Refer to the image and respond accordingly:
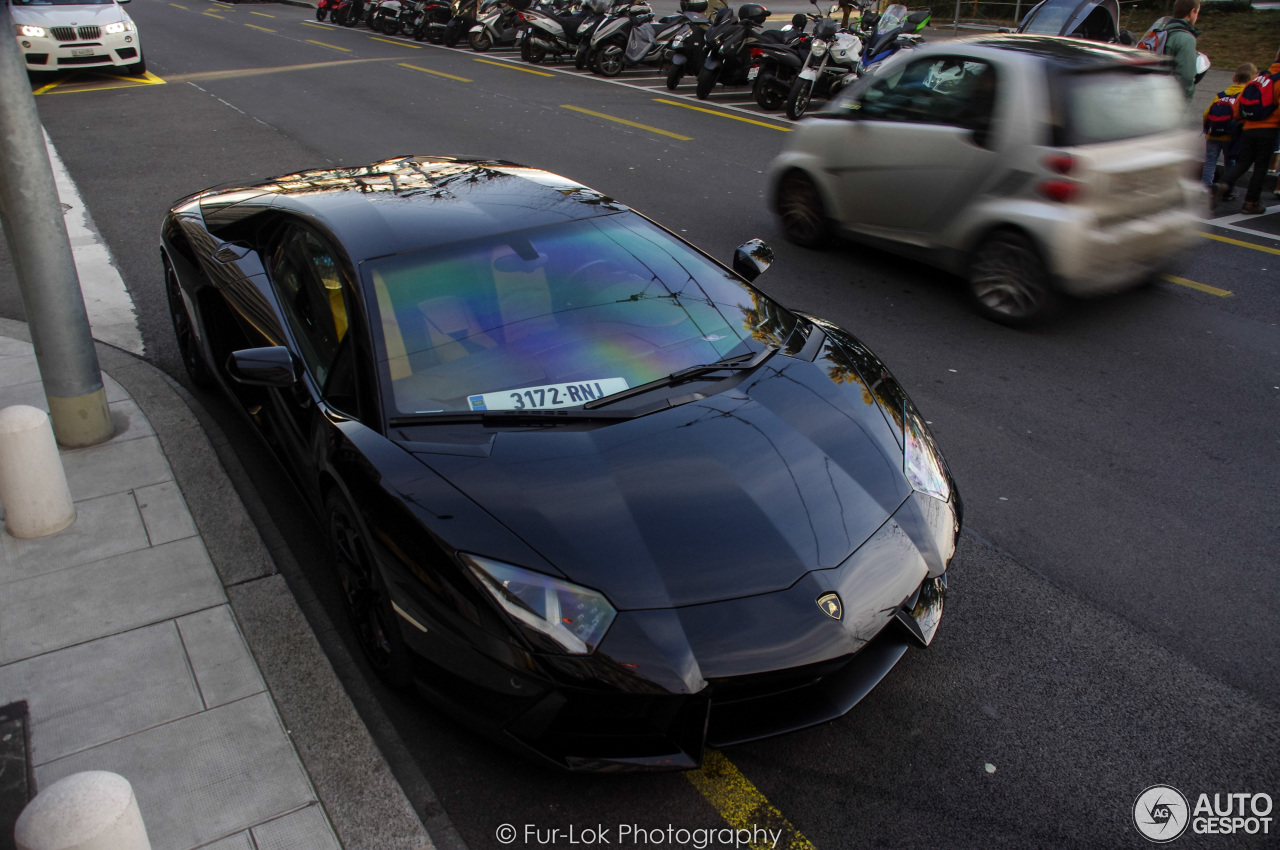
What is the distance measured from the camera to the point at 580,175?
10.1m

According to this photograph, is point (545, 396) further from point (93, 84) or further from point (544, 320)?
point (93, 84)

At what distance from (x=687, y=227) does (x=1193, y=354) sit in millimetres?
4110

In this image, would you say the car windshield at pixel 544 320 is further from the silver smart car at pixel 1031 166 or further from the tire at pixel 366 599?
the silver smart car at pixel 1031 166

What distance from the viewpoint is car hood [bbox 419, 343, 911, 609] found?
2650 mm

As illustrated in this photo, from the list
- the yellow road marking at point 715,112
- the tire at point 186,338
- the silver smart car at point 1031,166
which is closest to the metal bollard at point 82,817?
the tire at point 186,338

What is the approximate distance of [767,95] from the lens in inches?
580

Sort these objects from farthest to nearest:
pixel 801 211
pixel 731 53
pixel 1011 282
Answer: pixel 731 53 → pixel 801 211 → pixel 1011 282

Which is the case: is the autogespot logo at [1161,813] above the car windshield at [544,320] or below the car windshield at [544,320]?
below

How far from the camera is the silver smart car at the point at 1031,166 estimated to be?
19.3 feet

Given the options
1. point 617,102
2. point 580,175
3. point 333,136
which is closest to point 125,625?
point 580,175

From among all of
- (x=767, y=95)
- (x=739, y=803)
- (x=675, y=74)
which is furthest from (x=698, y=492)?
(x=675, y=74)

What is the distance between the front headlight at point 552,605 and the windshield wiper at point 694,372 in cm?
77

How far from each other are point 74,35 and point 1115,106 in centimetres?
1645

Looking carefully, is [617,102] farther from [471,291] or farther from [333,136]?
[471,291]
